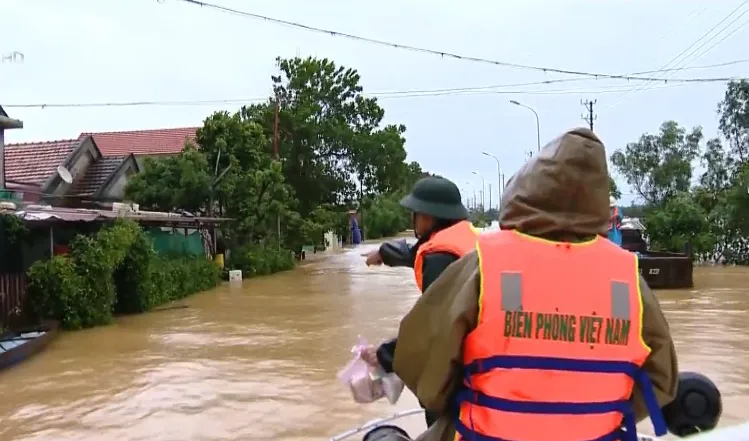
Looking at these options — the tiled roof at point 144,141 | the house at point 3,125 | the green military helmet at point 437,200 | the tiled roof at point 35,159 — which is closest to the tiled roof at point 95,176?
the tiled roof at point 35,159

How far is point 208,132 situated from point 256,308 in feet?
30.7

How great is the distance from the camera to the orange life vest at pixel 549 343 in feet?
5.72

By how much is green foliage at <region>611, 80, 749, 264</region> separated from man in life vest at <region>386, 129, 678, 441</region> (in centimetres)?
2587

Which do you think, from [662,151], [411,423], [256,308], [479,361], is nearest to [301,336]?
[256,308]

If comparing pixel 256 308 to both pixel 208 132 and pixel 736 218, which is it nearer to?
pixel 208 132

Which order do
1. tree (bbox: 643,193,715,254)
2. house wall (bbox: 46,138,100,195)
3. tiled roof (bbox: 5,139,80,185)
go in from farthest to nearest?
1. tree (bbox: 643,193,715,254)
2. tiled roof (bbox: 5,139,80,185)
3. house wall (bbox: 46,138,100,195)

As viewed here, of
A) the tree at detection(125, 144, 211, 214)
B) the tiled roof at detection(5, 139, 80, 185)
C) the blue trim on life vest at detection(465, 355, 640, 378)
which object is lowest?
the blue trim on life vest at detection(465, 355, 640, 378)

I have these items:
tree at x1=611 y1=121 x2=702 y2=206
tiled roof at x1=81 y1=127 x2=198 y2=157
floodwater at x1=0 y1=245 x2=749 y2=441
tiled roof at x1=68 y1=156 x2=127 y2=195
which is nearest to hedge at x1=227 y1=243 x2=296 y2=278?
tiled roof at x1=68 y1=156 x2=127 y2=195

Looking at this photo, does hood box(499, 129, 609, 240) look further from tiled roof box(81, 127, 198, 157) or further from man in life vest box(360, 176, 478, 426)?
tiled roof box(81, 127, 198, 157)

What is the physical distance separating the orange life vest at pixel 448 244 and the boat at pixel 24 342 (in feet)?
26.1

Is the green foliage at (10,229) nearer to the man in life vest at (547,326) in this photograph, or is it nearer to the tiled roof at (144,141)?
the man in life vest at (547,326)

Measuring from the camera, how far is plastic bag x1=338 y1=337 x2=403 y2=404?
265 cm

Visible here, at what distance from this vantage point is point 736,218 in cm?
2611

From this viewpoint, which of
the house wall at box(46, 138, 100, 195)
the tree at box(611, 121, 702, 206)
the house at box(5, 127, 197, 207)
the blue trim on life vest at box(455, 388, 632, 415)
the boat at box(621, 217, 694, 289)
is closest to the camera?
the blue trim on life vest at box(455, 388, 632, 415)
